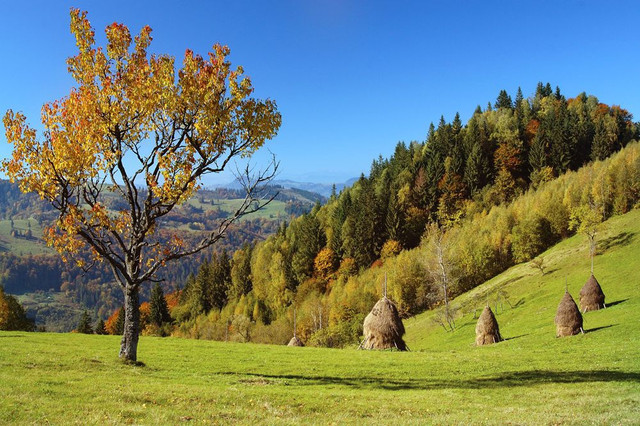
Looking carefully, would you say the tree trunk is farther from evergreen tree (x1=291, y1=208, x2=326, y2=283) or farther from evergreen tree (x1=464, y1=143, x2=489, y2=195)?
evergreen tree (x1=464, y1=143, x2=489, y2=195)

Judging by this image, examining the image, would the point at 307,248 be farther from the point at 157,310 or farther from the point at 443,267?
the point at 443,267

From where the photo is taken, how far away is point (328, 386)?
17.7 metres

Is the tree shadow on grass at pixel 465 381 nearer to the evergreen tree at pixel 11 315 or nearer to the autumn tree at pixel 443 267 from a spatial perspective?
the autumn tree at pixel 443 267

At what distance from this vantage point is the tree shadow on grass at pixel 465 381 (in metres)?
18.2

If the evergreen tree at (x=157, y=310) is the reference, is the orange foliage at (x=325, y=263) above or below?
above

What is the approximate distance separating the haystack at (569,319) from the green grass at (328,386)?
2116 mm

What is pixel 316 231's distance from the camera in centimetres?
12544

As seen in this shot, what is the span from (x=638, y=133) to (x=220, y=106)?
521ft

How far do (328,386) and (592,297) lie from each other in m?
40.9

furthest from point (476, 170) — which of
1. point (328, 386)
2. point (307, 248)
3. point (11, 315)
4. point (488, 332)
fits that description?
point (328, 386)

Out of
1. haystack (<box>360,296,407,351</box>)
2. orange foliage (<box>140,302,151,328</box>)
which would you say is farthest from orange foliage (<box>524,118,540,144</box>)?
orange foliage (<box>140,302,151,328</box>)

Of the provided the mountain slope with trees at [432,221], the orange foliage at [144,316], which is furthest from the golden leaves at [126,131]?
the orange foliage at [144,316]

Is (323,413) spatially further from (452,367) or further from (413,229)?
(413,229)

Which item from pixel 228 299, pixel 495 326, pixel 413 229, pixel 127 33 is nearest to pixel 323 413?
pixel 127 33
